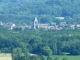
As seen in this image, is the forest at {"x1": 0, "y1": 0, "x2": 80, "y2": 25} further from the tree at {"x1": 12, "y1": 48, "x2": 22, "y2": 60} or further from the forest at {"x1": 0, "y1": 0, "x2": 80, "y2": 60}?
the tree at {"x1": 12, "y1": 48, "x2": 22, "y2": 60}

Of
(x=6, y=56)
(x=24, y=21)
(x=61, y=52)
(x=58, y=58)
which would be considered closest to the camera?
(x=6, y=56)

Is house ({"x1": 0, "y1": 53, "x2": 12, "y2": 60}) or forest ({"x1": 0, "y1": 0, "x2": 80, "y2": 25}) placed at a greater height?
forest ({"x1": 0, "y1": 0, "x2": 80, "y2": 25})

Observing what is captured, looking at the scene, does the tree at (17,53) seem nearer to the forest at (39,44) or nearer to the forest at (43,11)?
the forest at (39,44)

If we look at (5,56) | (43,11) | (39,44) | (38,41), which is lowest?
(5,56)

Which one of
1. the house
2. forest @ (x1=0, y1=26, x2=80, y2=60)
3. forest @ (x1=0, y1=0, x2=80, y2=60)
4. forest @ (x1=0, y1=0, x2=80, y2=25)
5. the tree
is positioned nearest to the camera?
the house

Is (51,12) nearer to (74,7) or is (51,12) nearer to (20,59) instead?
(74,7)

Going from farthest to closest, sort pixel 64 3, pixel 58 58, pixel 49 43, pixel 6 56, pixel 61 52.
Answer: pixel 64 3 → pixel 49 43 → pixel 61 52 → pixel 58 58 → pixel 6 56

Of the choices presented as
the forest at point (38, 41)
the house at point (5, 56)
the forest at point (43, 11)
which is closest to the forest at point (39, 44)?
the forest at point (38, 41)

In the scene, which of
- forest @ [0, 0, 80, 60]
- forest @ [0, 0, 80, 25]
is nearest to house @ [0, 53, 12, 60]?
forest @ [0, 0, 80, 60]

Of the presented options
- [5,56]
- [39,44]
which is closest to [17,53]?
[5,56]

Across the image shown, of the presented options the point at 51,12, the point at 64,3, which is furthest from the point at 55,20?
the point at 64,3

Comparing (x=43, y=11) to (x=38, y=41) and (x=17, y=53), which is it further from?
(x=17, y=53)
